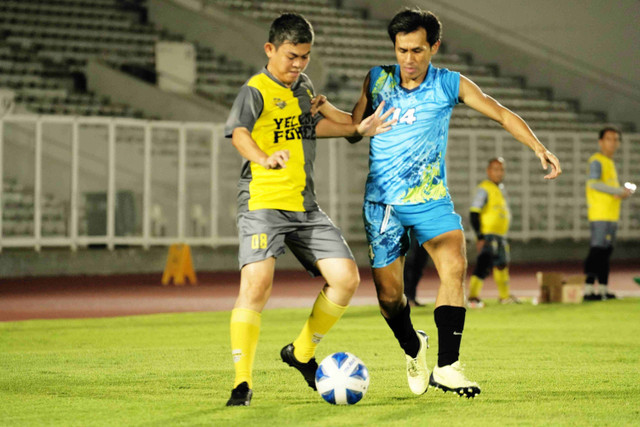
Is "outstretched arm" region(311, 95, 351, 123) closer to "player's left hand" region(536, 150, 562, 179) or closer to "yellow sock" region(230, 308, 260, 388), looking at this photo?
"player's left hand" region(536, 150, 562, 179)

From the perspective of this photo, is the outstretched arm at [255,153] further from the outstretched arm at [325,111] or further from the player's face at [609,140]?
the player's face at [609,140]

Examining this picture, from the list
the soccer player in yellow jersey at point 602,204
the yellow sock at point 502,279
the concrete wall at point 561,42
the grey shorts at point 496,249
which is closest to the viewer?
the grey shorts at point 496,249

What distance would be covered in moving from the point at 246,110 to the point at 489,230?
25.8 feet

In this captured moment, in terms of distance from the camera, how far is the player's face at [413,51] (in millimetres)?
6969

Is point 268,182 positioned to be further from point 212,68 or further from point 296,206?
point 212,68

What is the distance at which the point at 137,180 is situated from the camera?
20734 millimetres

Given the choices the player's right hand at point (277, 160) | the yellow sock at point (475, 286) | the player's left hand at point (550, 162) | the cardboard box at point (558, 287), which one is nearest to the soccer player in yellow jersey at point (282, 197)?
the player's right hand at point (277, 160)

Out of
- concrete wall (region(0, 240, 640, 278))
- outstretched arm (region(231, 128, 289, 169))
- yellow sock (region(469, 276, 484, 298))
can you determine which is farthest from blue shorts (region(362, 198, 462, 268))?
concrete wall (region(0, 240, 640, 278))

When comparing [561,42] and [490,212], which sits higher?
[561,42]

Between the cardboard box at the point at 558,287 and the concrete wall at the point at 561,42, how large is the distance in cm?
1528

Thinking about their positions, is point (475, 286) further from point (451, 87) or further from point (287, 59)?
point (287, 59)

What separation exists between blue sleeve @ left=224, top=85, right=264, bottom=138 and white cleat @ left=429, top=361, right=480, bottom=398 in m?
1.78

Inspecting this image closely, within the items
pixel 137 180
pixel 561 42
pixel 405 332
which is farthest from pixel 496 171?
pixel 561 42

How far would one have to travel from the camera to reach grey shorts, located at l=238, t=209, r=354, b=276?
21.7 ft
